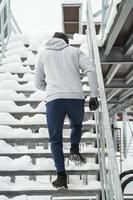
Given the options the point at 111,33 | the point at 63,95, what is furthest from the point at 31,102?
the point at 63,95

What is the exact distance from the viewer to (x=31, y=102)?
573cm

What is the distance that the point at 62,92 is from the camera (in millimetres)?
3822

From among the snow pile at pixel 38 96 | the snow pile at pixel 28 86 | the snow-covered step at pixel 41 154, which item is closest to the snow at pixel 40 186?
the snow-covered step at pixel 41 154

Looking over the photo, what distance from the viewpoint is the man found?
3.79 meters

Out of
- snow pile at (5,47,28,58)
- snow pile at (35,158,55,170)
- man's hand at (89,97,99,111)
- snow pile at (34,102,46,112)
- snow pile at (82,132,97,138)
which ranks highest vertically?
snow pile at (5,47,28,58)

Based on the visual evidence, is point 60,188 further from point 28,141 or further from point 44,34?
point 44,34

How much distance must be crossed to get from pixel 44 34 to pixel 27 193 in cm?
563

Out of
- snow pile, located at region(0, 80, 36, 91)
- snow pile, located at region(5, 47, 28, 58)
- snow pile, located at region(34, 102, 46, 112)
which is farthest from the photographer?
snow pile, located at region(5, 47, 28, 58)

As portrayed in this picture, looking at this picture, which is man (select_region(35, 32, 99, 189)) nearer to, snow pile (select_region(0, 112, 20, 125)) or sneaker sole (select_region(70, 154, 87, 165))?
sneaker sole (select_region(70, 154, 87, 165))

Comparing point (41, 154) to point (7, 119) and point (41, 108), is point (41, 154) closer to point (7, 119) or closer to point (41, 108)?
point (7, 119)

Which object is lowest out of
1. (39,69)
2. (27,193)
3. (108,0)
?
(27,193)

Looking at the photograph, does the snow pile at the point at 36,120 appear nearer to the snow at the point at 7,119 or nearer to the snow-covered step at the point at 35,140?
the snow at the point at 7,119

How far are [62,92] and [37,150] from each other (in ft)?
3.21

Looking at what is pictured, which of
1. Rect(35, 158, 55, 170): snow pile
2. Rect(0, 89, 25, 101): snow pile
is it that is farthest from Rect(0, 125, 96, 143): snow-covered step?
Rect(0, 89, 25, 101): snow pile
